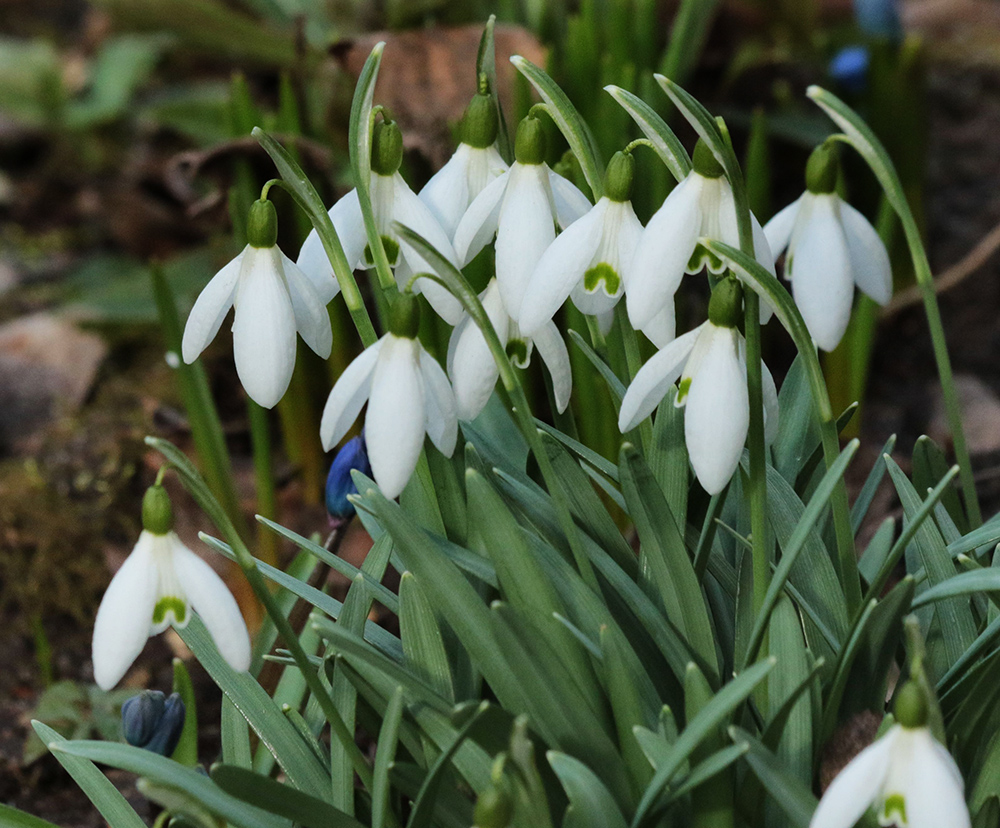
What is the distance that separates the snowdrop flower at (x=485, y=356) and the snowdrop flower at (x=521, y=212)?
0.04 m

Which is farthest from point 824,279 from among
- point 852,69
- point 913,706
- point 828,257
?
point 852,69

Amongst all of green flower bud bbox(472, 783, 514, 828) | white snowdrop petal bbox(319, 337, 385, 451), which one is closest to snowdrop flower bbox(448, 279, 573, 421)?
white snowdrop petal bbox(319, 337, 385, 451)

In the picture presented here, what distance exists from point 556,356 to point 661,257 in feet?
0.59

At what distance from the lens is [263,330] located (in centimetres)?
92

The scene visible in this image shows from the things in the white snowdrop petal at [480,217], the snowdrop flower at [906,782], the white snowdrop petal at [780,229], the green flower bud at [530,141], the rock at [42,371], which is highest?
the green flower bud at [530,141]

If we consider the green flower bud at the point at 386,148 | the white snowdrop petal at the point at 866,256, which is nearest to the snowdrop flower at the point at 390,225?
the green flower bud at the point at 386,148

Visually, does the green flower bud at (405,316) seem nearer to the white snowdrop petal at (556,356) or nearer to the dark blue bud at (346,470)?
the white snowdrop petal at (556,356)

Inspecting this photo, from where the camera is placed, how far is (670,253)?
35.0 inches

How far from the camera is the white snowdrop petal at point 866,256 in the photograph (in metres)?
1.03

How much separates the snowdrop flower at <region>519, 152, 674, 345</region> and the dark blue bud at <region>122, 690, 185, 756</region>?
0.59 metres

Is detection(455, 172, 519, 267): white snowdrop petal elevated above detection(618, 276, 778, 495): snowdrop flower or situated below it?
above

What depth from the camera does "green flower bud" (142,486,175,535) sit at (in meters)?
0.85

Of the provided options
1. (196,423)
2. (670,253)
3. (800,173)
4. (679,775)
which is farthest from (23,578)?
(800,173)

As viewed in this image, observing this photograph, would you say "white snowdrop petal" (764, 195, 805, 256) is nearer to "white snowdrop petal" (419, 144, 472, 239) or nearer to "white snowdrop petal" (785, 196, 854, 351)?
"white snowdrop petal" (785, 196, 854, 351)
